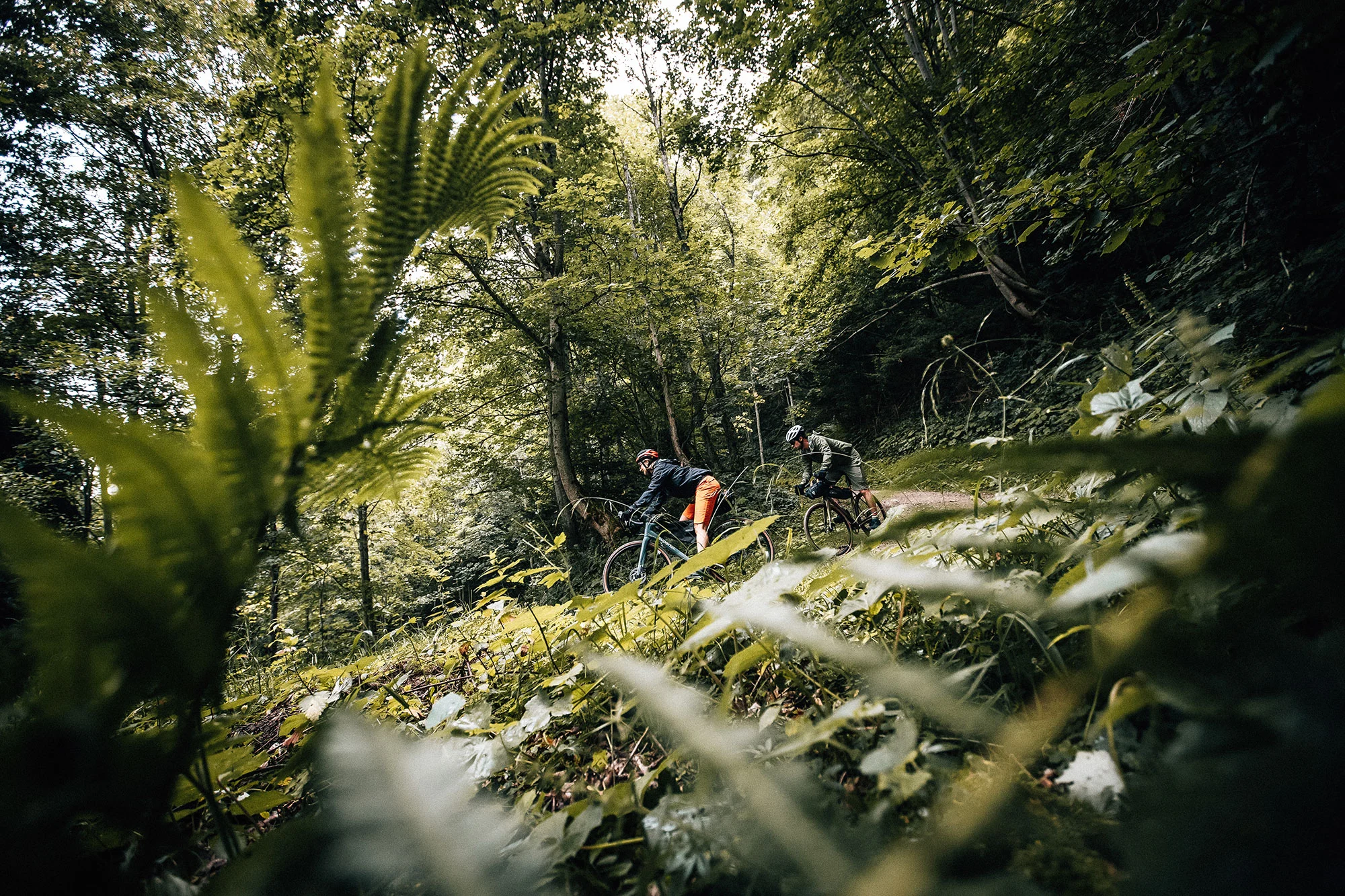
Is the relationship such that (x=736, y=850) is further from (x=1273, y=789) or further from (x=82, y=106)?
(x=82, y=106)

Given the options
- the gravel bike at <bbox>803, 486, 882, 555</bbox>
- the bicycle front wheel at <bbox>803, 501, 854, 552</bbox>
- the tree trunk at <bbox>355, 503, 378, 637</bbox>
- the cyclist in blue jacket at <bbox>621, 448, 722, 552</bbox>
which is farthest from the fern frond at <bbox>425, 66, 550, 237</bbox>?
the tree trunk at <bbox>355, 503, 378, 637</bbox>

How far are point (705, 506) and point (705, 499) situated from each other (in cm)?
7

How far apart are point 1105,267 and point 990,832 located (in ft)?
40.9

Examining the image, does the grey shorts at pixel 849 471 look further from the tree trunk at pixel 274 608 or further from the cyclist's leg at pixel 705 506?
the tree trunk at pixel 274 608

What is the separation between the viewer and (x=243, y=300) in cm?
46

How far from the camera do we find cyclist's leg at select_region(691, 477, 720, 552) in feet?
15.8

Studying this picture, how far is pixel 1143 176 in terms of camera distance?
2426 millimetres

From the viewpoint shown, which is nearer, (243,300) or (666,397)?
(243,300)

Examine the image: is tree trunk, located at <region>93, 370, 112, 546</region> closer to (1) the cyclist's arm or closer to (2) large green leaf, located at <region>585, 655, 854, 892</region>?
(2) large green leaf, located at <region>585, 655, 854, 892</region>

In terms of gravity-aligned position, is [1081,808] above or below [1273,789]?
below

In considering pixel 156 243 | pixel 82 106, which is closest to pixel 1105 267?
pixel 156 243

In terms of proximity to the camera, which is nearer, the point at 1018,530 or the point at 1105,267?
the point at 1018,530

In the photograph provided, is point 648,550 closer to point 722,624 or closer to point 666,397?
point 722,624

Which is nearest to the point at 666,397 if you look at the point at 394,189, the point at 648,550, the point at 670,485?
the point at 670,485
